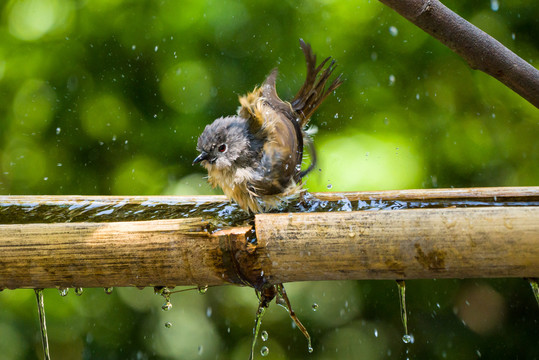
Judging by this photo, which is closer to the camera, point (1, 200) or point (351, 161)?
point (1, 200)

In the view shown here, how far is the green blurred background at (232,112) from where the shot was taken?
4211 millimetres

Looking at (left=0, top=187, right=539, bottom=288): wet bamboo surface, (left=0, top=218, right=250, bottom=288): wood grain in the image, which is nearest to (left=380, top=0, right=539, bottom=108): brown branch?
(left=0, top=187, right=539, bottom=288): wet bamboo surface

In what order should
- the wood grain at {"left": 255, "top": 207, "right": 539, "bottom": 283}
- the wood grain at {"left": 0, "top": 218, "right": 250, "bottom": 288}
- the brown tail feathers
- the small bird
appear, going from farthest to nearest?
the brown tail feathers, the small bird, the wood grain at {"left": 0, "top": 218, "right": 250, "bottom": 288}, the wood grain at {"left": 255, "top": 207, "right": 539, "bottom": 283}

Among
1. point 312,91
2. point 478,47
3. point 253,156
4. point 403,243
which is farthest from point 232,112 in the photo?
point 403,243

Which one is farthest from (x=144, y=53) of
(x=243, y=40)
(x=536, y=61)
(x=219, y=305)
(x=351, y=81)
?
(x=536, y=61)

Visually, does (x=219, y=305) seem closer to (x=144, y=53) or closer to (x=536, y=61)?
(x=144, y=53)

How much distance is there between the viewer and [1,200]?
9.11 ft

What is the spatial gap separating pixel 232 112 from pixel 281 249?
106 inches

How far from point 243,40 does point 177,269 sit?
294 cm

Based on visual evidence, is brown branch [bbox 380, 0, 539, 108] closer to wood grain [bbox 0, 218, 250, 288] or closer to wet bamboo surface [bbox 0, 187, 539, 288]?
wet bamboo surface [bbox 0, 187, 539, 288]

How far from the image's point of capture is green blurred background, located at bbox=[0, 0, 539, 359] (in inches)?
166

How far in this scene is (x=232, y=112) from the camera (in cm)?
438

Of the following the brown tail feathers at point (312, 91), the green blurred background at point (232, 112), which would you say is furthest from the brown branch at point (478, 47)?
the green blurred background at point (232, 112)

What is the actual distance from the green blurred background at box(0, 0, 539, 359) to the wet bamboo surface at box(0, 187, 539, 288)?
2.37 m
